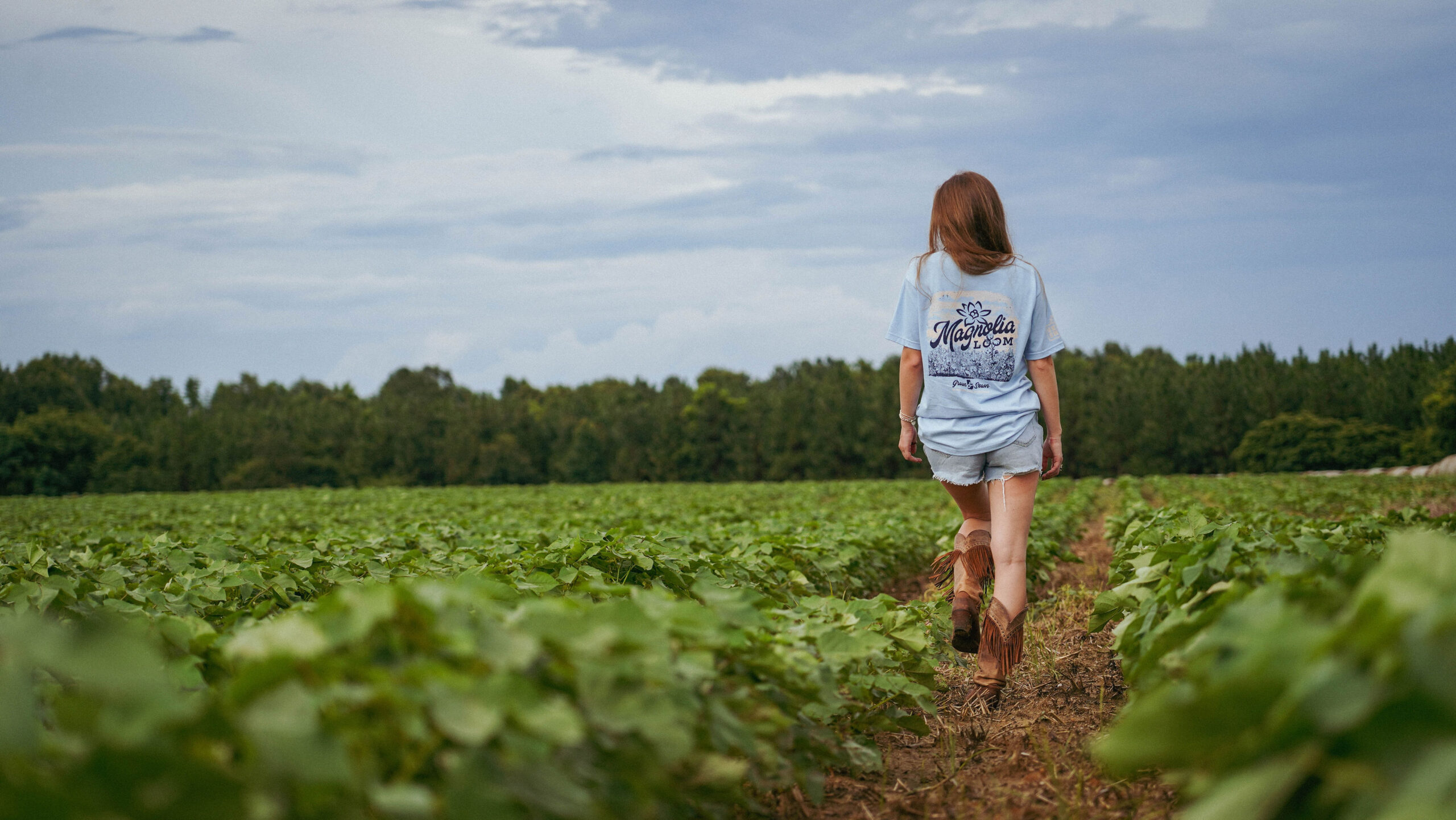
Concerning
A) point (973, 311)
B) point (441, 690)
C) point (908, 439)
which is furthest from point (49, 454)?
point (441, 690)

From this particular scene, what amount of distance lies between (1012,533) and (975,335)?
2.90ft

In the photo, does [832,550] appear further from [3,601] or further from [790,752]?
[3,601]

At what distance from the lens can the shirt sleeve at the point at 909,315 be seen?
4.12 metres

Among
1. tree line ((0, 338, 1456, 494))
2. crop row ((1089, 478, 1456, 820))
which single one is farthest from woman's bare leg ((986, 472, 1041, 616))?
tree line ((0, 338, 1456, 494))

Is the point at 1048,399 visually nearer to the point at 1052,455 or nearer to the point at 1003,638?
the point at 1052,455

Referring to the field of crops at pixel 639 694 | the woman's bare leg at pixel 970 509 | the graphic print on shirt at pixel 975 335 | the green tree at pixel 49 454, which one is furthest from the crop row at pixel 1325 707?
the green tree at pixel 49 454

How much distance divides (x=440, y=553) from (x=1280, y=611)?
4.13 meters

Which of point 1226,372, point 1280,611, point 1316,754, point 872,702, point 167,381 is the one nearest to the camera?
A: point 1316,754

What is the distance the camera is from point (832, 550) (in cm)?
595

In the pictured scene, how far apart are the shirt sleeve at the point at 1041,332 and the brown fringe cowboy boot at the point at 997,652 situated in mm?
1107

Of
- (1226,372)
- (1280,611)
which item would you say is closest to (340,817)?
(1280,611)

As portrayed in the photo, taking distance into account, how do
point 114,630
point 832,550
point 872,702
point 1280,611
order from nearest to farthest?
point 114,630
point 1280,611
point 872,702
point 832,550

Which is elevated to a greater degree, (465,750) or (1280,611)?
(1280,611)

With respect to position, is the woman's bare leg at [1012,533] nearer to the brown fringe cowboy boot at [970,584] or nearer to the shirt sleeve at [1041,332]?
the brown fringe cowboy boot at [970,584]
